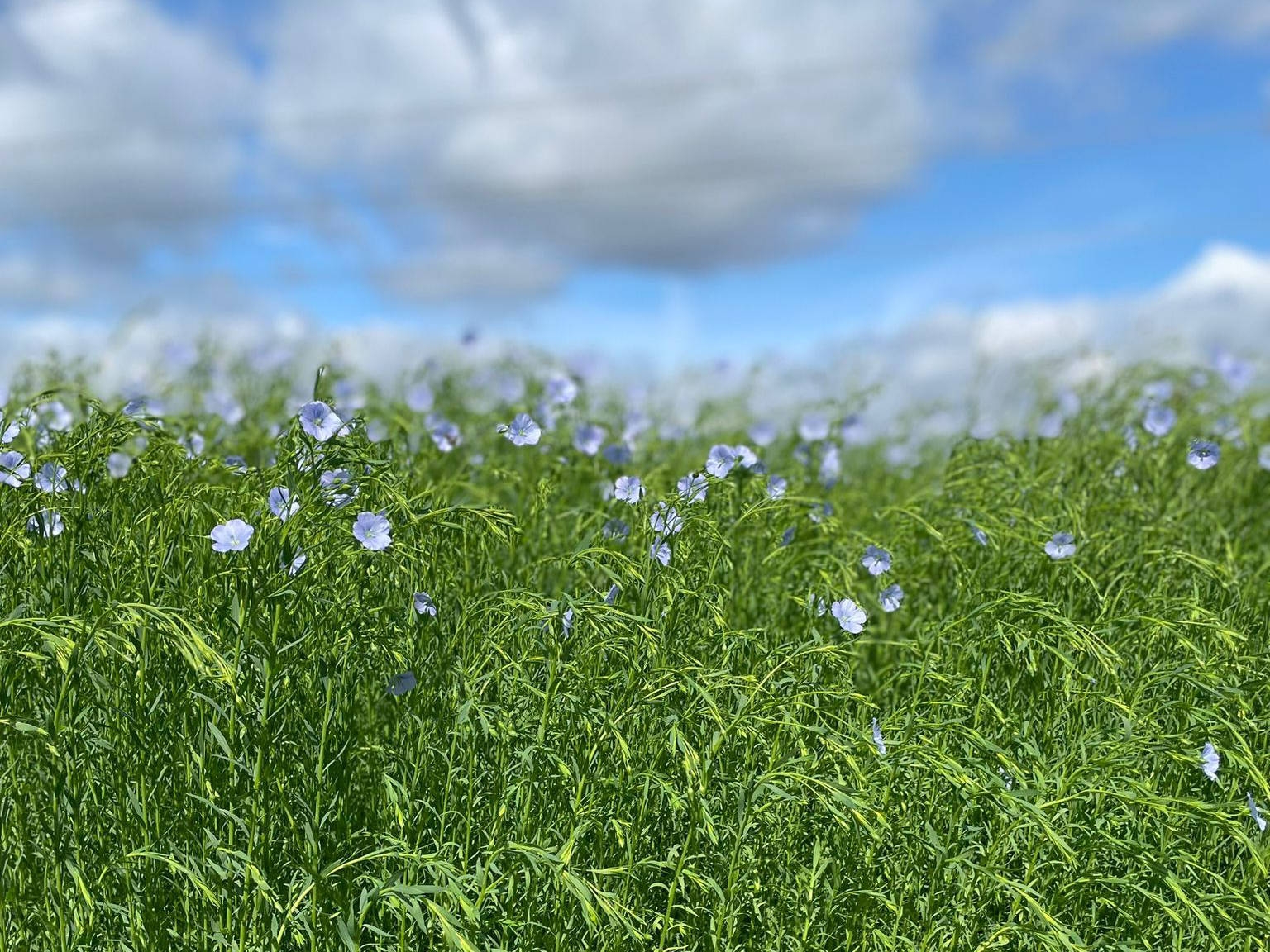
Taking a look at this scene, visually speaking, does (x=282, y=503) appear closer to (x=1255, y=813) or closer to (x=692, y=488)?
(x=692, y=488)

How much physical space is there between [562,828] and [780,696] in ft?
1.69

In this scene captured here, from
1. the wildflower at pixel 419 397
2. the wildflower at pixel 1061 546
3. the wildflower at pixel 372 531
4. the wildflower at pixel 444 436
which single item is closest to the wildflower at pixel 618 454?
the wildflower at pixel 444 436

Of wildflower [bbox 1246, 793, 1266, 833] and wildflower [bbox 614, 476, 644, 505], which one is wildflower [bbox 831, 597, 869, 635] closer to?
wildflower [bbox 614, 476, 644, 505]

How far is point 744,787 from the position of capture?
2.21 meters

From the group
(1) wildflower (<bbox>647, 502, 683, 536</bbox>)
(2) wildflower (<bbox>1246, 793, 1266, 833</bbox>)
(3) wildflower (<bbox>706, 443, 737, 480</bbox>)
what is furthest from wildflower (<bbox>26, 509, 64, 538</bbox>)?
(2) wildflower (<bbox>1246, 793, 1266, 833</bbox>)

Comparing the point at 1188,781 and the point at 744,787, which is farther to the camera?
the point at 1188,781

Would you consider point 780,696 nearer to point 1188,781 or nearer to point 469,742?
point 469,742

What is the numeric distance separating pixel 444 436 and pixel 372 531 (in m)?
1.87

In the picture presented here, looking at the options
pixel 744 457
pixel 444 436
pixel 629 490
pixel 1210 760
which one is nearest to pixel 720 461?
pixel 744 457

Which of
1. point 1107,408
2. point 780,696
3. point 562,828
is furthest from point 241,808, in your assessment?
point 1107,408

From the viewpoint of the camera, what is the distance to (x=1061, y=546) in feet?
10.1

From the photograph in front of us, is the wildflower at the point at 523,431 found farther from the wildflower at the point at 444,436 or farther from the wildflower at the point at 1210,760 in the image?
the wildflower at the point at 1210,760

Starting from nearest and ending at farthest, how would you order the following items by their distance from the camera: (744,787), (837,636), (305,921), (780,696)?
(305,921), (744,787), (780,696), (837,636)

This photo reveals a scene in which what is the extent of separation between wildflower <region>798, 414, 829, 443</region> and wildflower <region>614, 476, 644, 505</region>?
1.65 meters
